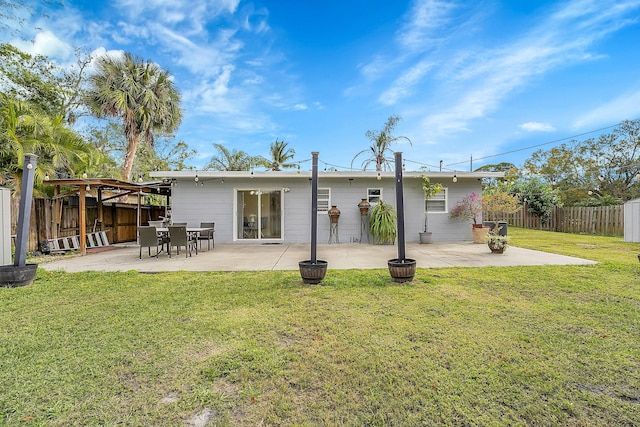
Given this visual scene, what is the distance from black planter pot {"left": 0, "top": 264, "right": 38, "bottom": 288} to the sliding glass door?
608cm

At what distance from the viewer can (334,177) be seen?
10.2 meters

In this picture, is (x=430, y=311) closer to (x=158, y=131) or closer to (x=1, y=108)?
(x=1, y=108)

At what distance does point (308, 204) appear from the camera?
1036 cm

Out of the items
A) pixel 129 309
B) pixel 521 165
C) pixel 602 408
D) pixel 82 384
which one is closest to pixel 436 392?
pixel 602 408

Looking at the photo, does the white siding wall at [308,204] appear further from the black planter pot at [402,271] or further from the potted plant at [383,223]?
the black planter pot at [402,271]

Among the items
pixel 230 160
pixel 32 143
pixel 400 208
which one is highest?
pixel 230 160

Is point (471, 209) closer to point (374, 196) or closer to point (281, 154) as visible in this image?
point (374, 196)

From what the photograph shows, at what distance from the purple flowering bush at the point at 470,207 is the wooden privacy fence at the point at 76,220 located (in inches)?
467

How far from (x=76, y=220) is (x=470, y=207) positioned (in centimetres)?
1263

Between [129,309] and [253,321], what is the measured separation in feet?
5.07

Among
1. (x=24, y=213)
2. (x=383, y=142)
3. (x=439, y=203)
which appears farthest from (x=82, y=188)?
(x=383, y=142)

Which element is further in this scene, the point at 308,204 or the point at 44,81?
the point at 44,81

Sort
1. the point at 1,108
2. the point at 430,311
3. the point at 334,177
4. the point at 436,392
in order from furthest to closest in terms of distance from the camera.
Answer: the point at 334,177 < the point at 1,108 < the point at 430,311 < the point at 436,392

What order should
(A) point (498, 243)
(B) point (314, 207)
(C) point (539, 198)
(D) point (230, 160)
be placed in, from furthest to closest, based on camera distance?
(D) point (230, 160)
(C) point (539, 198)
(A) point (498, 243)
(B) point (314, 207)
